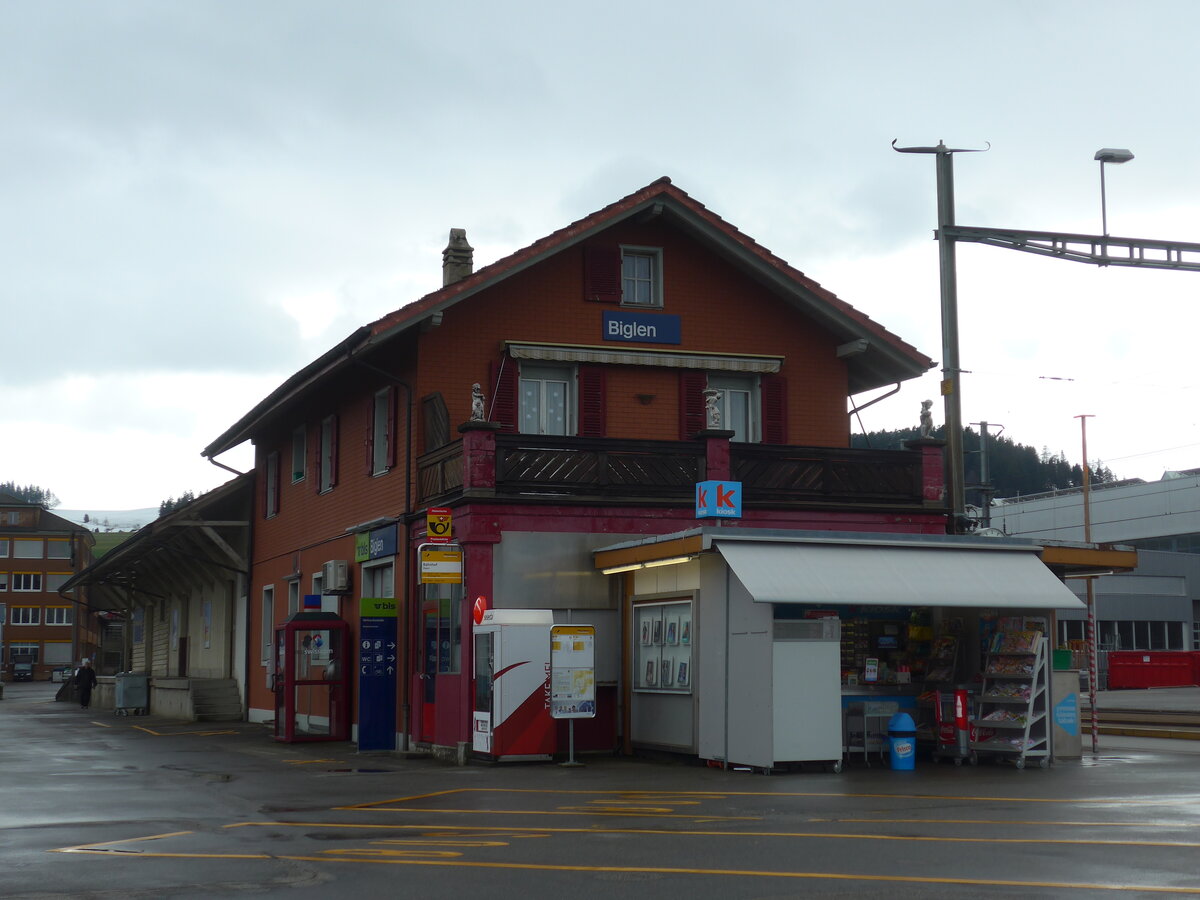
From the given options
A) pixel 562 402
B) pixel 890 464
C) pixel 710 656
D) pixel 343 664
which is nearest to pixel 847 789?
pixel 710 656

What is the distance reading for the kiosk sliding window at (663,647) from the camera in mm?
19672

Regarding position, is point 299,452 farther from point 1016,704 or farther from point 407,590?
point 1016,704

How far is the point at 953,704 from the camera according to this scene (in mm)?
19359

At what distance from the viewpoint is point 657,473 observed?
21625mm

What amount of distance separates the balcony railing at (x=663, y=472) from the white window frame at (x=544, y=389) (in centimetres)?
202

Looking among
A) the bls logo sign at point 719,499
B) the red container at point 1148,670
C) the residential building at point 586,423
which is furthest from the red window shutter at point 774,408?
the red container at point 1148,670

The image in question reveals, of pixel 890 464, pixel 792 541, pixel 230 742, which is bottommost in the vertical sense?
pixel 230 742

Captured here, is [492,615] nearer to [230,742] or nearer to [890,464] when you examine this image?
[890,464]

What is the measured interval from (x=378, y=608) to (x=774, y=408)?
7.30 metres

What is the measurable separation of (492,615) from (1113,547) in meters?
8.61

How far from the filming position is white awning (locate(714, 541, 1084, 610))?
58.6 ft

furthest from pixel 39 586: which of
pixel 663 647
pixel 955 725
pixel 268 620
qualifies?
pixel 955 725

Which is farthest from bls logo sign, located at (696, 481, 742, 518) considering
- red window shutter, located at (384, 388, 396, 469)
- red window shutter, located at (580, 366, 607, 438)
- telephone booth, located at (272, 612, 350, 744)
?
telephone booth, located at (272, 612, 350, 744)

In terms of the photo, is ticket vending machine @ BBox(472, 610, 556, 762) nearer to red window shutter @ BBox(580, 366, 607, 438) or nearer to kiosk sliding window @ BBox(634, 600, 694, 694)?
kiosk sliding window @ BBox(634, 600, 694, 694)
